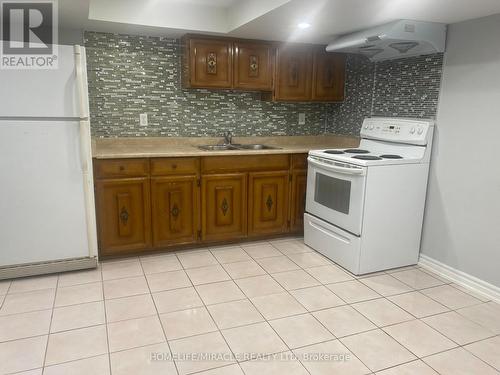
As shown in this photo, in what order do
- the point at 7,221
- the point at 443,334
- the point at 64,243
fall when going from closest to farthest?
the point at 443,334, the point at 7,221, the point at 64,243

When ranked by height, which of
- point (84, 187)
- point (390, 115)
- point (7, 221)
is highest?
point (390, 115)

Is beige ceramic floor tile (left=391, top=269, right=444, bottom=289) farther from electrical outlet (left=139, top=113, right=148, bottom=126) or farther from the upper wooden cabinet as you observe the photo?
electrical outlet (left=139, top=113, right=148, bottom=126)

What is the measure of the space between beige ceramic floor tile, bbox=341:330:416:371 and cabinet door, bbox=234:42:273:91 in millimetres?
2378

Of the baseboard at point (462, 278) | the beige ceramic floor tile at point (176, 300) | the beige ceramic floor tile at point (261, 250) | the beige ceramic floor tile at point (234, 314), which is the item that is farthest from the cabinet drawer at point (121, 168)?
the baseboard at point (462, 278)

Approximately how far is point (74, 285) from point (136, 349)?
96cm

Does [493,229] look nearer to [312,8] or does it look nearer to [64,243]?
[312,8]

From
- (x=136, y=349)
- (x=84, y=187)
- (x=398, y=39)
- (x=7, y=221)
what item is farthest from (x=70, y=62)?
(x=398, y=39)

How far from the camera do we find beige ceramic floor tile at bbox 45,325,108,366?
1.89 meters

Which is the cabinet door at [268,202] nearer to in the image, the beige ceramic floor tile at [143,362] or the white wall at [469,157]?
the white wall at [469,157]

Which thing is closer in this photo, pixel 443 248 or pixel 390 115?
pixel 443 248

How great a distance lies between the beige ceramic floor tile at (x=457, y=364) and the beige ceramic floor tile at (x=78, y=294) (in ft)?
6.58

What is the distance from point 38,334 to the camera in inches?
81.8

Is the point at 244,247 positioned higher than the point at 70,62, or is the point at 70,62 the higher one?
the point at 70,62

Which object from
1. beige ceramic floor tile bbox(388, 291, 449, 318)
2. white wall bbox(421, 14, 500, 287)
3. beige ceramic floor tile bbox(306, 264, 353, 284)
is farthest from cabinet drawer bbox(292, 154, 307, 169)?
A: beige ceramic floor tile bbox(388, 291, 449, 318)
